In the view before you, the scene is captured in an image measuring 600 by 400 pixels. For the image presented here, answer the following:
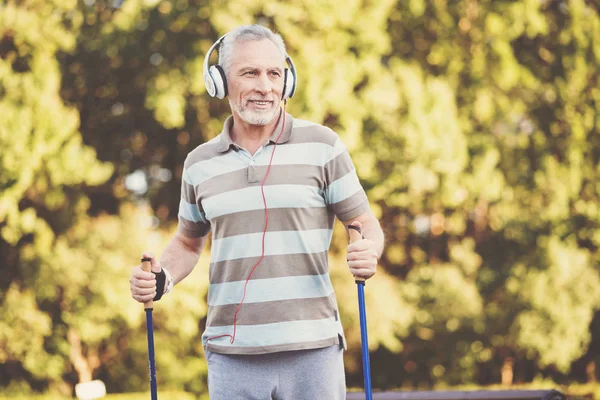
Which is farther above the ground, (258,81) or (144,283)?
(258,81)

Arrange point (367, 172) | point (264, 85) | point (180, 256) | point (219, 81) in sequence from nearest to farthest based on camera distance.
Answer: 1. point (264, 85)
2. point (219, 81)
3. point (180, 256)
4. point (367, 172)

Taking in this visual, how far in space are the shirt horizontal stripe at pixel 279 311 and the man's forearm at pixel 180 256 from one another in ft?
0.97

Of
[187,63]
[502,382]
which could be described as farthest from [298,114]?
[502,382]

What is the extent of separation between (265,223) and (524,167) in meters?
7.69

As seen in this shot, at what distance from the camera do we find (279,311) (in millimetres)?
1920

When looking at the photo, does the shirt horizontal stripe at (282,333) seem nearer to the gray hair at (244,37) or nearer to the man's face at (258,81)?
the man's face at (258,81)

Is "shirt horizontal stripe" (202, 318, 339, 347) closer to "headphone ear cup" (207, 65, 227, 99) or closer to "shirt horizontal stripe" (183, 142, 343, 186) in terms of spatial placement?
"shirt horizontal stripe" (183, 142, 343, 186)

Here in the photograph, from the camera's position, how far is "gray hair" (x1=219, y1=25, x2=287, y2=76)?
2041 millimetres

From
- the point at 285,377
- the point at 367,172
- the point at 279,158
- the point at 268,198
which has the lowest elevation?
the point at 285,377

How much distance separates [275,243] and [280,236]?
0.02 m

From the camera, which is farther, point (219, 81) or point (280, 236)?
point (219, 81)

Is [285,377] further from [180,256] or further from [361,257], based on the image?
[180,256]

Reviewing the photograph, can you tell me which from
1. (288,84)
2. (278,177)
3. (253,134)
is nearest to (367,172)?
(288,84)

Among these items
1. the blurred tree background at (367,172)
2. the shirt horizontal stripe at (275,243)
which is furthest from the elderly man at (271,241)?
the blurred tree background at (367,172)
